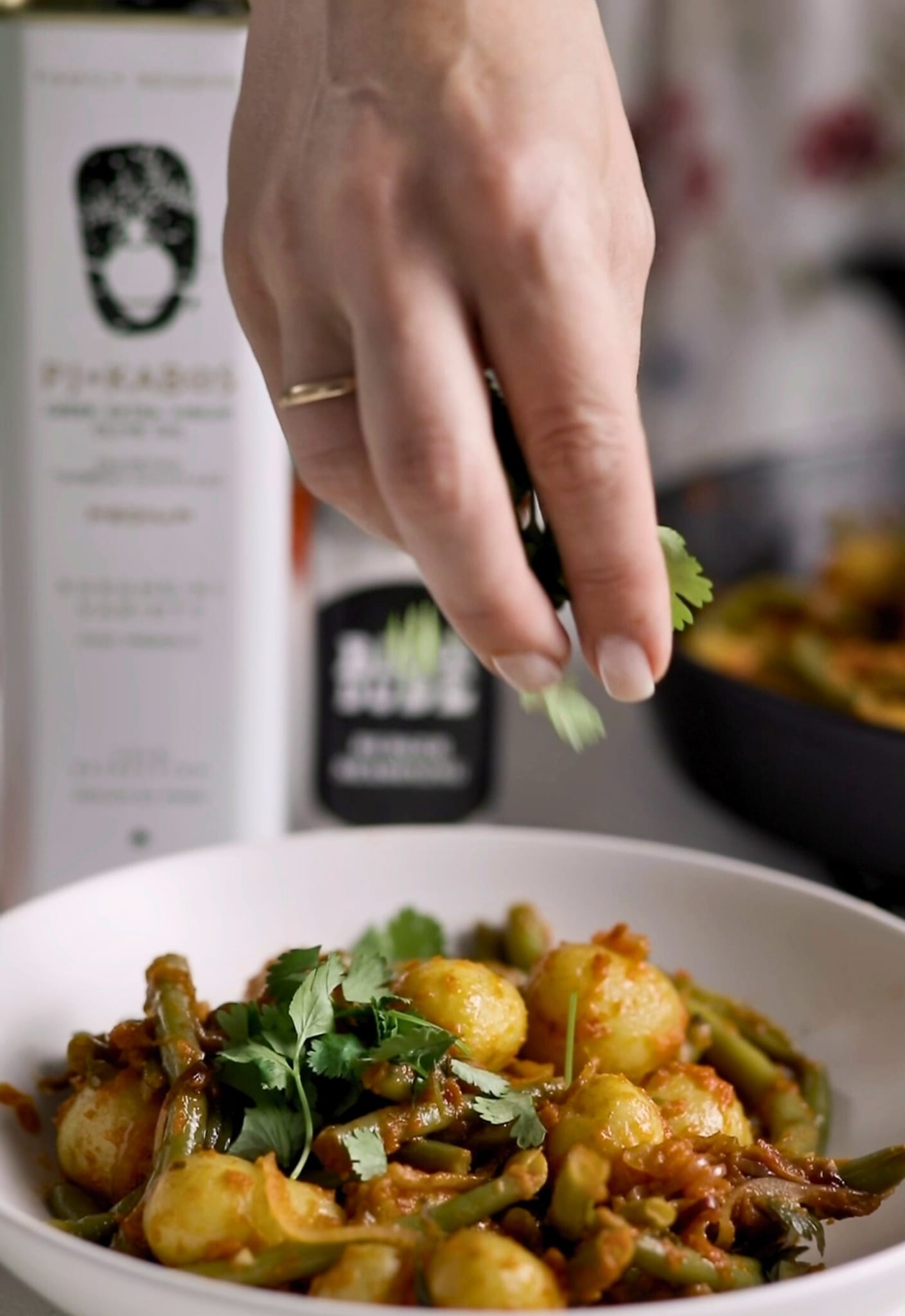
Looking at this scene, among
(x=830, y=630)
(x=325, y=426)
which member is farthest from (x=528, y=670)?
(x=830, y=630)

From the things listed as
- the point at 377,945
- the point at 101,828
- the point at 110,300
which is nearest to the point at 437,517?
the point at 377,945

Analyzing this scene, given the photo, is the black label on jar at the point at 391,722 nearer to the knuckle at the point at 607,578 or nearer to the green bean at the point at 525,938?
the green bean at the point at 525,938

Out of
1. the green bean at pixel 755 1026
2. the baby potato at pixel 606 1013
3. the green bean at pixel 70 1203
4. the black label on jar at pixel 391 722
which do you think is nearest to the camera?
the green bean at pixel 70 1203

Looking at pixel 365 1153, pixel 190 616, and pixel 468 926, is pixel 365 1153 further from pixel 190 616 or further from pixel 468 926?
pixel 190 616

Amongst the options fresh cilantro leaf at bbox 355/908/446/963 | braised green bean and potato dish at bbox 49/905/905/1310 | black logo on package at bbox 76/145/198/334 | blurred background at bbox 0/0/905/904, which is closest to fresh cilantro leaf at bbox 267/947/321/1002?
braised green bean and potato dish at bbox 49/905/905/1310

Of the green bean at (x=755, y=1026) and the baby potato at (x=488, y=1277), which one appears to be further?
the green bean at (x=755, y=1026)

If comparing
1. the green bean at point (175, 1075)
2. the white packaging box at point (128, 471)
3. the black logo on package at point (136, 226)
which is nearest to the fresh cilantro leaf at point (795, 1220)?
the green bean at point (175, 1075)
